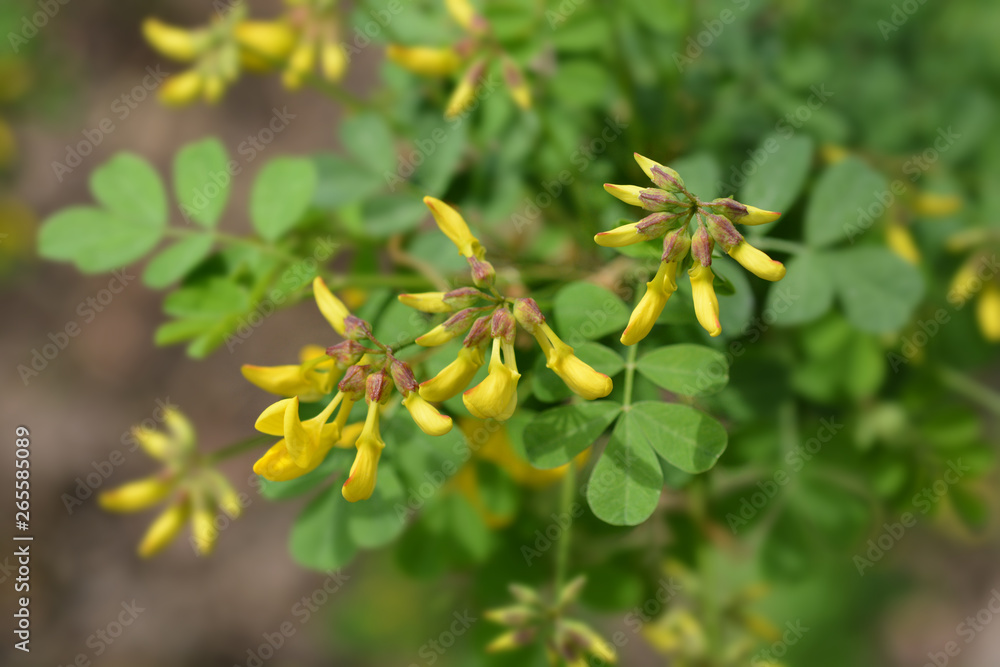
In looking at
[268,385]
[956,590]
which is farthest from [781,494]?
[956,590]

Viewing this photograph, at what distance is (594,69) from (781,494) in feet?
4.08

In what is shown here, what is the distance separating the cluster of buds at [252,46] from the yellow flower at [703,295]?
1300mm

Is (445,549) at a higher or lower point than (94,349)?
higher

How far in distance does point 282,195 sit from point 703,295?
3.42 ft

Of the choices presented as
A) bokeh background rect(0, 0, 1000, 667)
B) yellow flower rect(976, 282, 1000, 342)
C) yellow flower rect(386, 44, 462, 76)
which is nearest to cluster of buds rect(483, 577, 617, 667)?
yellow flower rect(386, 44, 462, 76)

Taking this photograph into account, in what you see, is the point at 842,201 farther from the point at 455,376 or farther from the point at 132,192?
the point at 132,192

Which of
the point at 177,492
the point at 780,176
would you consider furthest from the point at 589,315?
the point at 177,492

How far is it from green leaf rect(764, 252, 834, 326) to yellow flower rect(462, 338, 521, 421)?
2.25ft

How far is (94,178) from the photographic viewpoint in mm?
1936

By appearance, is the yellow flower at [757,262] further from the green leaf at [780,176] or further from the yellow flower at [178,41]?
the yellow flower at [178,41]

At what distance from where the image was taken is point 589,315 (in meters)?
1.37

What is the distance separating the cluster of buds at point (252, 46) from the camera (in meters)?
1.98

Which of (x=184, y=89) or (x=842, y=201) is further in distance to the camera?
(x=184, y=89)

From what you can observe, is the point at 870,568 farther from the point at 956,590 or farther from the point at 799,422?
the point at 799,422
